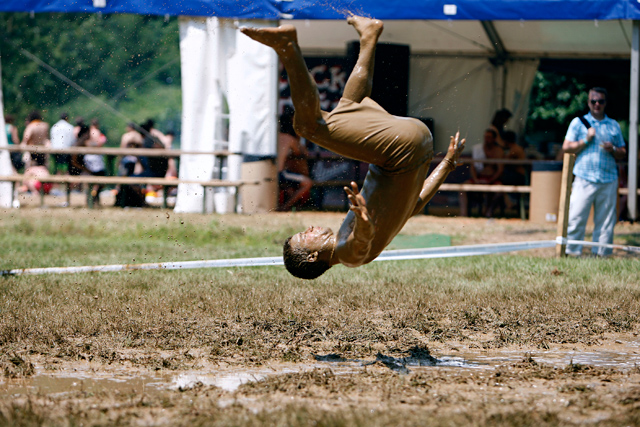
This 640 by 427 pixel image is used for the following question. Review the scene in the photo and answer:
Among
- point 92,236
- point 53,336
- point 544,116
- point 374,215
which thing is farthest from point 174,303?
point 544,116

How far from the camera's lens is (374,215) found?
5258 mm

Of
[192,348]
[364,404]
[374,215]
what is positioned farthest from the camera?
[192,348]

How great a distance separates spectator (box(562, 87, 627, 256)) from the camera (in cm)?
998

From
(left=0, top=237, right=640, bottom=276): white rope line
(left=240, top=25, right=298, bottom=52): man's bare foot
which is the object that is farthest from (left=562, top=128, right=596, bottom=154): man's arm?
(left=240, top=25, right=298, bottom=52): man's bare foot

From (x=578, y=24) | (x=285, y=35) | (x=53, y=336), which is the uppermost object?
(x=578, y=24)

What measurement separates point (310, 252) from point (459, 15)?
8807 millimetres

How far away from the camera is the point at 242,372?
16.7 feet

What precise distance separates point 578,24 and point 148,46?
21050mm

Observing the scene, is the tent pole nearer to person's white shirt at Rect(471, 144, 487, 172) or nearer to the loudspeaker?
person's white shirt at Rect(471, 144, 487, 172)

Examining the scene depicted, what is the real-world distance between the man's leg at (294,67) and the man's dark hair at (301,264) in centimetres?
95

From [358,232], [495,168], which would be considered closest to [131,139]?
[495,168]

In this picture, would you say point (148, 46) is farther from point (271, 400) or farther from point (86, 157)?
point (271, 400)

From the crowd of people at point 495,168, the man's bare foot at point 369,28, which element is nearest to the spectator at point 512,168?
the crowd of people at point 495,168

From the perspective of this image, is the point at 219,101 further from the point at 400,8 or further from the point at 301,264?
the point at 301,264
